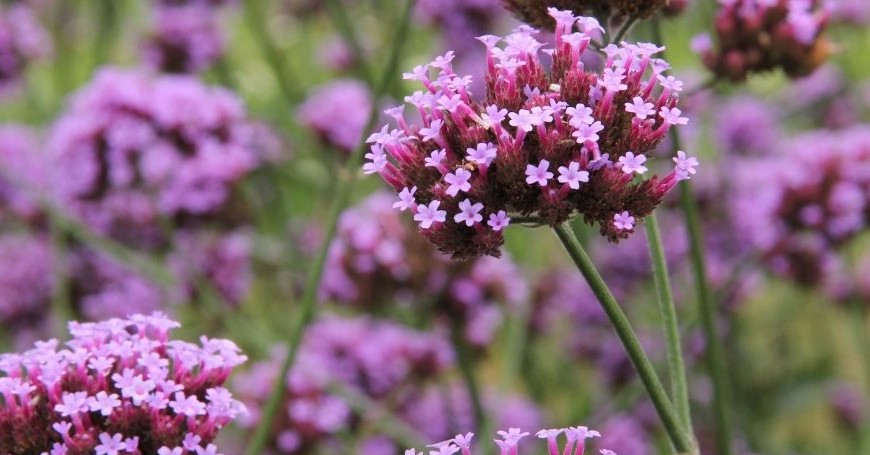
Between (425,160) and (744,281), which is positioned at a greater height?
(744,281)

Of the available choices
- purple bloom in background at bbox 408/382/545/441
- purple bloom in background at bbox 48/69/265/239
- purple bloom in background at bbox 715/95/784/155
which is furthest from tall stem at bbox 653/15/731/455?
purple bloom in background at bbox 715/95/784/155

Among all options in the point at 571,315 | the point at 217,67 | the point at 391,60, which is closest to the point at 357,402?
the point at 391,60

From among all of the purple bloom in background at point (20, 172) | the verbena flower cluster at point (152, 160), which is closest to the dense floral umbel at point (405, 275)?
the verbena flower cluster at point (152, 160)

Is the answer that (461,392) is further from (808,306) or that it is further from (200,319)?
(808,306)

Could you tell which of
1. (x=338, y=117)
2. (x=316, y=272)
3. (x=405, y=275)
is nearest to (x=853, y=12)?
(x=338, y=117)

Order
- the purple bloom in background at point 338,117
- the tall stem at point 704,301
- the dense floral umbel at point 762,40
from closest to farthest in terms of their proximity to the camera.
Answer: the tall stem at point 704,301
the dense floral umbel at point 762,40
the purple bloom in background at point 338,117

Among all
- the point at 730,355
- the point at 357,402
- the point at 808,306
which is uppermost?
the point at 808,306

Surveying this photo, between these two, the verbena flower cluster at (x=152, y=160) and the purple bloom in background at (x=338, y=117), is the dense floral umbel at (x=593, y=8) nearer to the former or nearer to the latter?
the verbena flower cluster at (x=152, y=160)
